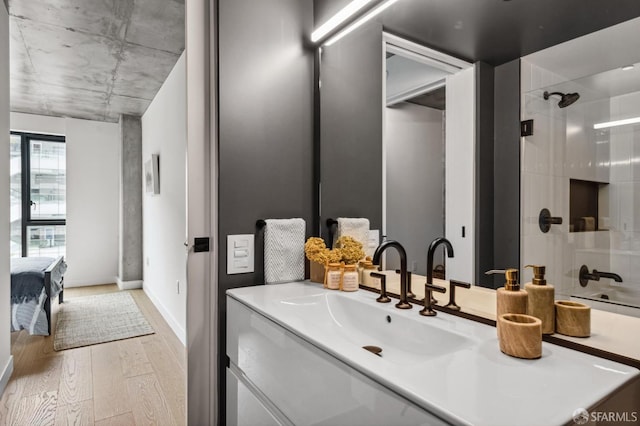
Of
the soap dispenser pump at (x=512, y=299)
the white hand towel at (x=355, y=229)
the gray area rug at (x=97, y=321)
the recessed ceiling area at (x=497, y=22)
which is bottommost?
the gray area rug at (x=97, y=321)

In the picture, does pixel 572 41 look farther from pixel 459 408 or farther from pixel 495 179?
pixel 459 408

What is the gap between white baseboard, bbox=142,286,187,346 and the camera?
3.22m

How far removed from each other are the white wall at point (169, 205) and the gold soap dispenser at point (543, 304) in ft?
8.73

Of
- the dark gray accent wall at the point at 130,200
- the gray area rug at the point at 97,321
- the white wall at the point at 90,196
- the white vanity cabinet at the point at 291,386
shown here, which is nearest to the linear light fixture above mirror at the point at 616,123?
the white vanity cabinet at the point at 291,386

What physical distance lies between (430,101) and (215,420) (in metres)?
1.44

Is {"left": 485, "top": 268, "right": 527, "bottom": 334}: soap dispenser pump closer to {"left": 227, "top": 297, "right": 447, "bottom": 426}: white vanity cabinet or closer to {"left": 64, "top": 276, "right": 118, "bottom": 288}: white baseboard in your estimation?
{"left": 227, "top": 297, "right": 447, "bottom": 426}: white vanity cabinet

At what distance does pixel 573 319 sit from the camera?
837mm

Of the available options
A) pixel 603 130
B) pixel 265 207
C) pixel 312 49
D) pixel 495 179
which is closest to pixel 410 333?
pixel 495 179

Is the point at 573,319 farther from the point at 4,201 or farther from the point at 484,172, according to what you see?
the point at 4,201

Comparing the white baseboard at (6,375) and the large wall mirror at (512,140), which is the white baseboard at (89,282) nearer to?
the white baseboard at (6,375)

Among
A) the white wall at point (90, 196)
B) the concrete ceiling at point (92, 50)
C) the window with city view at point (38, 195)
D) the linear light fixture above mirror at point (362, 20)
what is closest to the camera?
the linear light fixture above mirror at point (362, 20)

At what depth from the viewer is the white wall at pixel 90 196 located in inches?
203

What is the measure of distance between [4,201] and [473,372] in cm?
284

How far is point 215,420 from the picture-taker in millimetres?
1477
